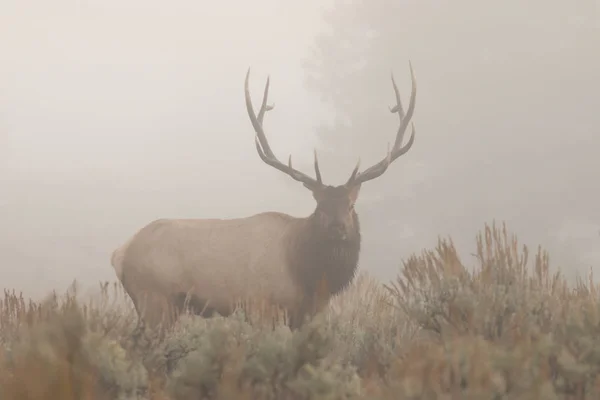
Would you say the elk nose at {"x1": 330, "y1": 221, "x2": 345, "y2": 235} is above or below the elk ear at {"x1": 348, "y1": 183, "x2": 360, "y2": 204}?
below

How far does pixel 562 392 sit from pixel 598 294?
6.72 ft

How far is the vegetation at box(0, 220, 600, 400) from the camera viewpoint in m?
2.33

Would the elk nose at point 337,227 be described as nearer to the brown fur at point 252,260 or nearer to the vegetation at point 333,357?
the brown fur at point 252,260

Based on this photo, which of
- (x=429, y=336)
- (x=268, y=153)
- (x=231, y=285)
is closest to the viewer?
(x=429, y=336)

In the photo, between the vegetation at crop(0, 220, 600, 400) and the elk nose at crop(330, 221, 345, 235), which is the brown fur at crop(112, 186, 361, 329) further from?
the vegetation at crop(0, 220, 600, 400)

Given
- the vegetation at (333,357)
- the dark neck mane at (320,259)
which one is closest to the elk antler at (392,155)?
the dark neck mane at (320,259)

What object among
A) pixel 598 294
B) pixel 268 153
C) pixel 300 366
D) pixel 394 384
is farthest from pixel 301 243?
pixel 394 384

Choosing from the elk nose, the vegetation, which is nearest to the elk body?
the elk nose

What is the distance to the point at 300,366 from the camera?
2.70 meters

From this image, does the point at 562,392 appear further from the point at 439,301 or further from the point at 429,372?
the point at 439,301

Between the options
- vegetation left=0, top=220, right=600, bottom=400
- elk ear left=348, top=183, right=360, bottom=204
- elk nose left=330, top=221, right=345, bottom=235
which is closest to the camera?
vegetation left=0, top=220, right=600, bottom=400

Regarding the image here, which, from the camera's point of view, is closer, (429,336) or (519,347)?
(519,347)

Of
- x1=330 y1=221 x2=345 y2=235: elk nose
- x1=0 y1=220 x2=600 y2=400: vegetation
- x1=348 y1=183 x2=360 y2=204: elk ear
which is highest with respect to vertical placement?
x1=348 y1=183 x2=360 y2=204: elk ear

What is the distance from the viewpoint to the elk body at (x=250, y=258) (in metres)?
5.72
